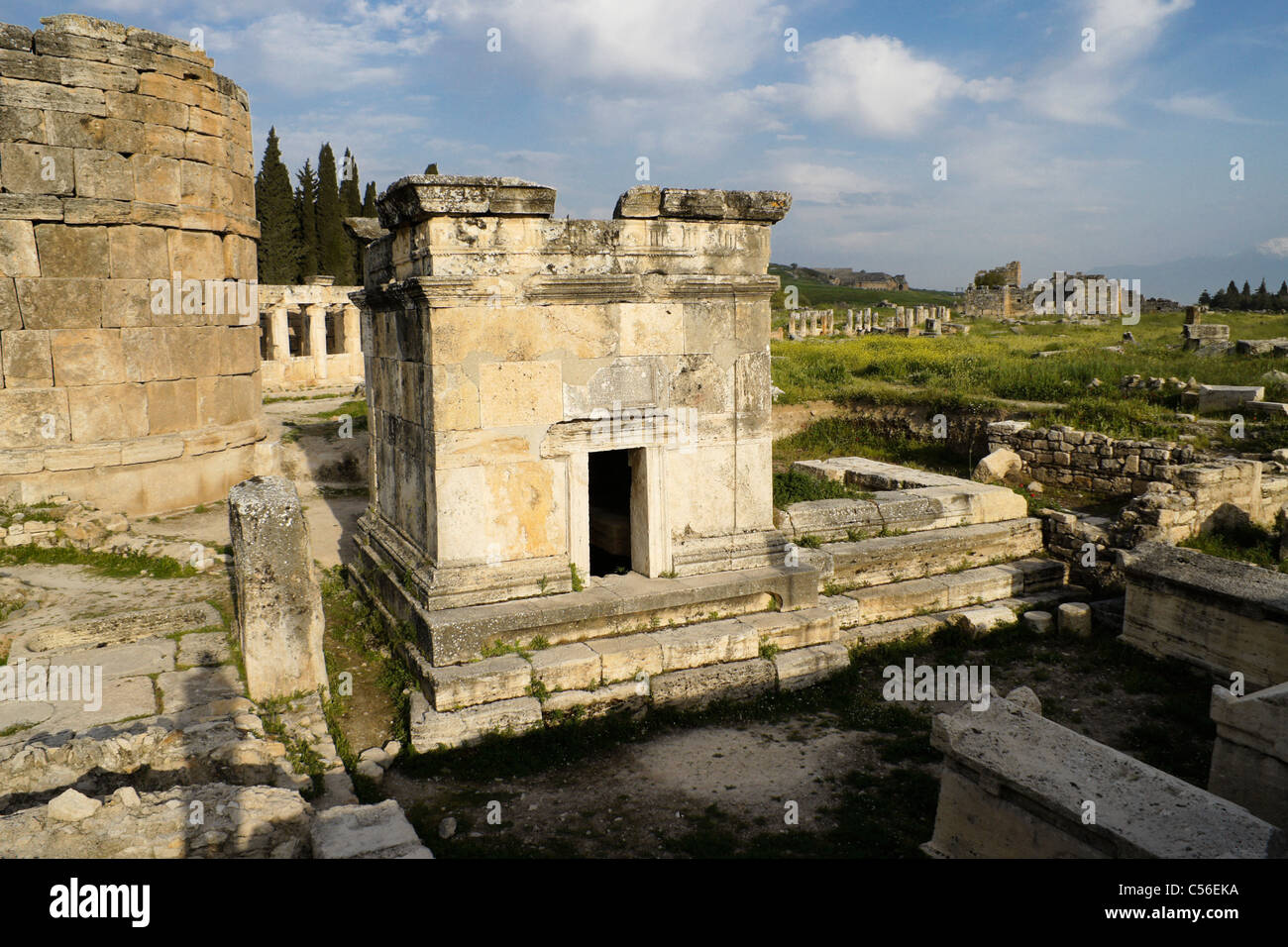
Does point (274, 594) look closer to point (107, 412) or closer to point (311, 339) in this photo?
point (107, 412)

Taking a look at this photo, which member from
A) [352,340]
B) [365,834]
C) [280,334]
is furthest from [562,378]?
[352,340]

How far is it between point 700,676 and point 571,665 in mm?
1021

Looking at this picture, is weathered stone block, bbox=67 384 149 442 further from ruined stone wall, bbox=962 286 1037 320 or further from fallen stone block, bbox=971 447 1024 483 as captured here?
ruined stone wall, bbox=962 286 1037 320

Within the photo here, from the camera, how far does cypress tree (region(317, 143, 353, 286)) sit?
110ft

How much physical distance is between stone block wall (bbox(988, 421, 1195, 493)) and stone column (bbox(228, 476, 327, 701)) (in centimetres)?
1006

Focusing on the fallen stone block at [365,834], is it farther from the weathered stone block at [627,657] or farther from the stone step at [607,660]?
the weathered stone block at [627,657]

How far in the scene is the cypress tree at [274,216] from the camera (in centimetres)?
3166

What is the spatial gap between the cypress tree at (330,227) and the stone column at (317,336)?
10.0 m

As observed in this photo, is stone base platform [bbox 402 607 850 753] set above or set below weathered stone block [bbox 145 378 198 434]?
below

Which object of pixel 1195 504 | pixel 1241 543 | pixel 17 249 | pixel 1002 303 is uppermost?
pixel 1002 303

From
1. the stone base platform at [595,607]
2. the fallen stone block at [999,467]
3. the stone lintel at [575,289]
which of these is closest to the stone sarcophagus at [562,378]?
the stone lintel at [575,289]

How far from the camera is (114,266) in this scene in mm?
10828

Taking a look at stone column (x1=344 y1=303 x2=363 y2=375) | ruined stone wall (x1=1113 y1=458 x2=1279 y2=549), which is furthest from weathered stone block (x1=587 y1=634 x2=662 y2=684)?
stone column (x1=344 y1=303 x2=363 y2=375)

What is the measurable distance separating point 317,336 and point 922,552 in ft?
64.6
